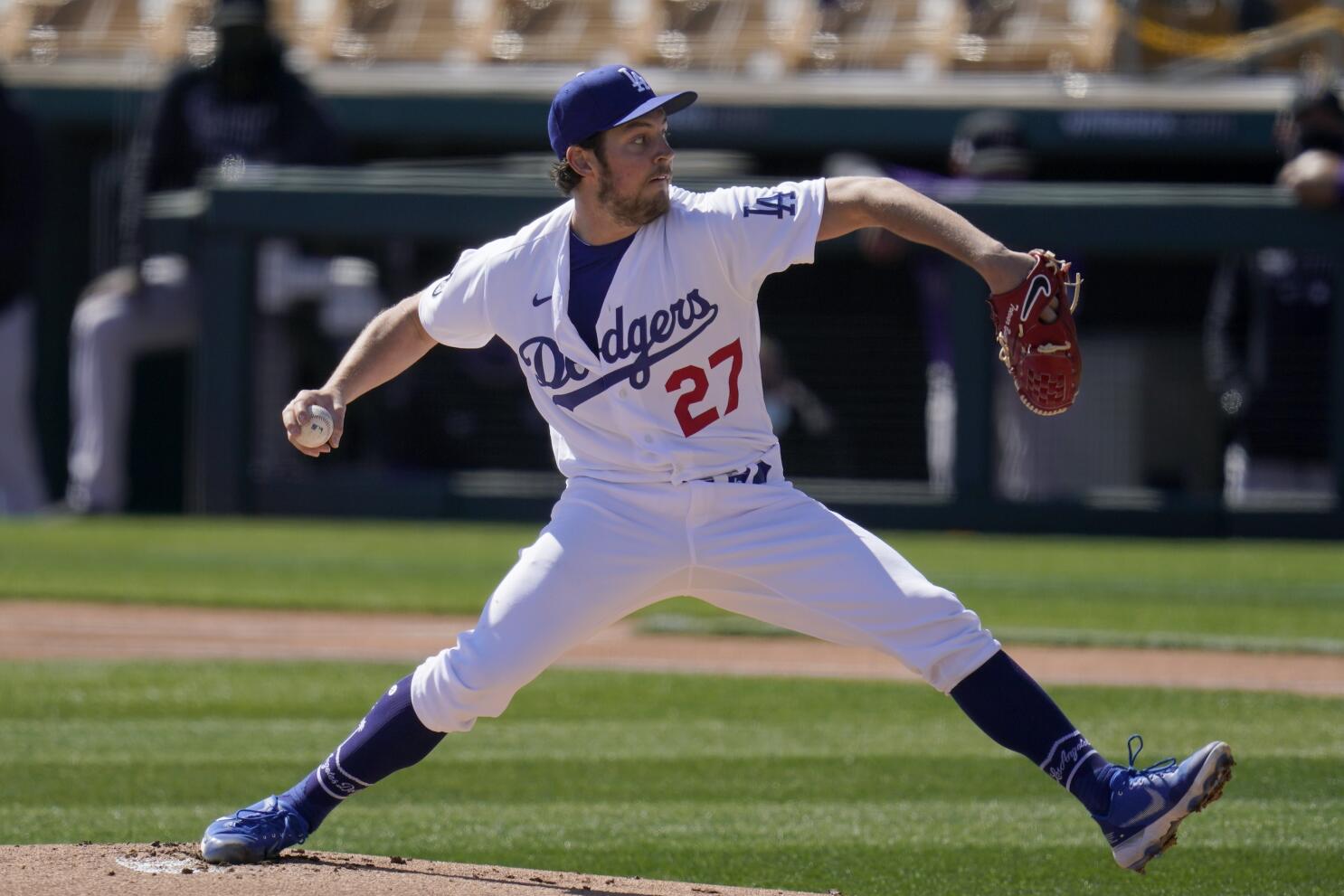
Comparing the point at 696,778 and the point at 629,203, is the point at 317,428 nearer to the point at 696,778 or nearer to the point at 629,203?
the point at 629,203

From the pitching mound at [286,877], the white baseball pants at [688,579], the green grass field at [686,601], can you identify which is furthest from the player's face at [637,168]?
the green grass field at [686,601]

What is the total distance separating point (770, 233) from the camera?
3639 millimetres

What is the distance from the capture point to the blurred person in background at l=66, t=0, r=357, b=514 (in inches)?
462

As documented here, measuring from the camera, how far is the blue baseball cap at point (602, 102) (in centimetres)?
364

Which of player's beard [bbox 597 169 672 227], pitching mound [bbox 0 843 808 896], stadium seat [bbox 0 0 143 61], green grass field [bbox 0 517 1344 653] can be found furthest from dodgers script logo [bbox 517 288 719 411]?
stadium seat [bbox 0 0 143 61]

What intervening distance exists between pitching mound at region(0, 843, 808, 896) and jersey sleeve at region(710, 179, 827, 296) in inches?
46.0

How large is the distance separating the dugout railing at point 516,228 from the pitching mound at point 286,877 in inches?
295

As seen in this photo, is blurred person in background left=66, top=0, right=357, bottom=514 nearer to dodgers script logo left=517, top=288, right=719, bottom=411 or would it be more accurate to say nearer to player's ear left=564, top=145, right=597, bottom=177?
player's ear left=564, top=145, right=597, bottom=177

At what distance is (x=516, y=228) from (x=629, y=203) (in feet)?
25.7

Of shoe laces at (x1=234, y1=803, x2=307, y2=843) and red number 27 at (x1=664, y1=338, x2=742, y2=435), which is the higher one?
red number 27 at (x1=664, y1=338, x2=742, y2=435)

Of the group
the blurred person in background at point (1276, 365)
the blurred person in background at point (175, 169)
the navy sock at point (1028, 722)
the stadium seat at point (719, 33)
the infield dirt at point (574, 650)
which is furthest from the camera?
the stadium seat at point (719, 33)

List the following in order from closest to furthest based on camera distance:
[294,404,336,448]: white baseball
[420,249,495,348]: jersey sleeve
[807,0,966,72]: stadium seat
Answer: [294,404,336,448]: white baseball < [420,249,495,348]: jersey sleeve < [807,0,966,72]: stadium seat

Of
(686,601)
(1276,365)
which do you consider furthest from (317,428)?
(1276,365)

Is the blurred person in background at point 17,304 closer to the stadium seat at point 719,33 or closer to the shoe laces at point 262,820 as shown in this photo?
the stadium seat at point 719,33
